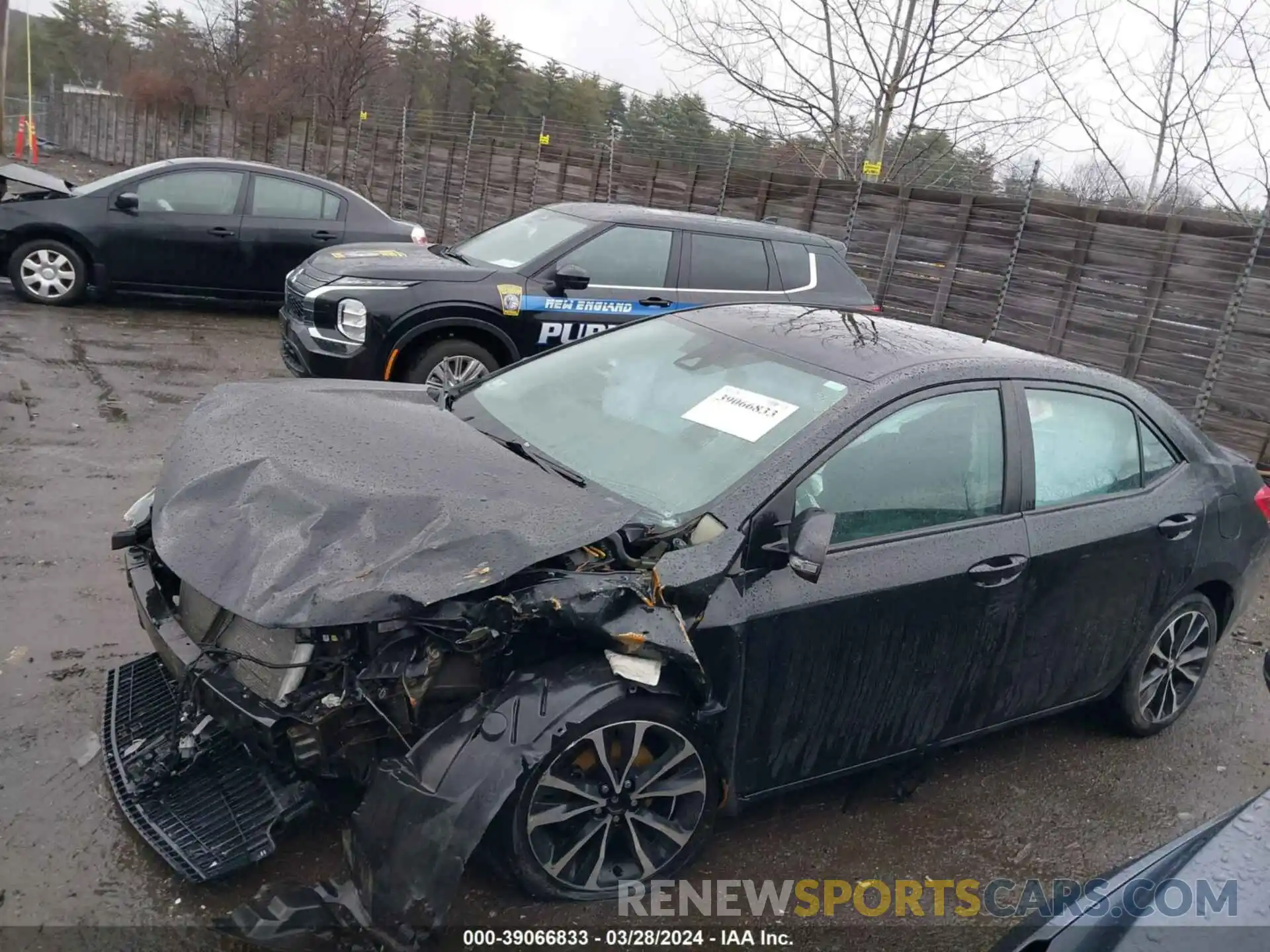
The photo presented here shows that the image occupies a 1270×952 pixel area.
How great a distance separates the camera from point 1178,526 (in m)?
4.01

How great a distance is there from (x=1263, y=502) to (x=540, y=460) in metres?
3.24

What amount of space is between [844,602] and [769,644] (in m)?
0.28

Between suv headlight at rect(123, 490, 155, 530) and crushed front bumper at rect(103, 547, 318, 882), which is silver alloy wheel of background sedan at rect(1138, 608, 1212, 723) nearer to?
crushed front bumper at rect(103, 547, 318, 882)

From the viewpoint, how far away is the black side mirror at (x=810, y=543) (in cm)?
280

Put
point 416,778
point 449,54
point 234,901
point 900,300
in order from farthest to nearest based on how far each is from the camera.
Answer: point 449,54, point 900,300, point 234,901, point 416,778

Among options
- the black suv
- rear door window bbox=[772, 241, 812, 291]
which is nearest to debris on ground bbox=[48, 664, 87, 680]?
the black suv

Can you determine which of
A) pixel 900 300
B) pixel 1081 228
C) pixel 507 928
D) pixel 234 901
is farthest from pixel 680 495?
pixel 900 300

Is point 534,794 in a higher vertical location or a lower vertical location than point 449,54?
lower

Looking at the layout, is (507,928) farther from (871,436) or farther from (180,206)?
(180,206)

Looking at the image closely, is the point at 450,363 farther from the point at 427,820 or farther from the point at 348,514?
the point at 427,820

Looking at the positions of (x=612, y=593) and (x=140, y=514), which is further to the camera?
(x=140, y=514)

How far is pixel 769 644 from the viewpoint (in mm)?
3006

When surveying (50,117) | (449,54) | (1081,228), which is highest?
(449,54)

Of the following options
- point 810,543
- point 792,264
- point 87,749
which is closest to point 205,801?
point 87,749
